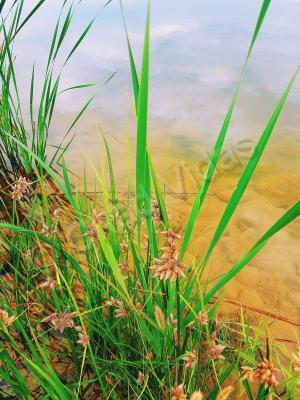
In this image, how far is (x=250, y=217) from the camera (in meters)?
1.82

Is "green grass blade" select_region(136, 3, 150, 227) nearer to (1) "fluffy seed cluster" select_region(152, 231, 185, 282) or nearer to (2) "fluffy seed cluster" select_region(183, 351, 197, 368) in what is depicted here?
(1) "fluffy seed cluster" select_region(152, 231, 185, 282)

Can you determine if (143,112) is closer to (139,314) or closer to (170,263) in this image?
(170,263)

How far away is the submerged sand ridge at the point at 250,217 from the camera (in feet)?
4.78

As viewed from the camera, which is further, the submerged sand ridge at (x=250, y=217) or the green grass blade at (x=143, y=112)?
the submerged sand ridge at (x=250, y=217)

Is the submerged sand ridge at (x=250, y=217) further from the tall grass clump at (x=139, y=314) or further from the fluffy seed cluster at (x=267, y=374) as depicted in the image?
the fluffy seed cluster at (x=267, y=374)

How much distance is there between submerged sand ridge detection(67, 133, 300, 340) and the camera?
1457mm

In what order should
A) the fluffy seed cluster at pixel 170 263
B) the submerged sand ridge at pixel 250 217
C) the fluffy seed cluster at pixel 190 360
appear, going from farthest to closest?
the submerged sand ridge at pixel 250 217
the fluffy seed cluster at pixel 190 360
the fluffy seed cluster at pixel 170 263

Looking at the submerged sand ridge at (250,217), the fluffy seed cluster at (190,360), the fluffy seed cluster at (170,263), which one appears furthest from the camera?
the submerged sand ridge at (250,217)

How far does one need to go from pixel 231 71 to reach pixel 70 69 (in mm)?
1366

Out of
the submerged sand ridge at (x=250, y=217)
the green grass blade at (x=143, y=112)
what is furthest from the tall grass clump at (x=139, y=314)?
the submerged sand ridge at (x=250, y=217)

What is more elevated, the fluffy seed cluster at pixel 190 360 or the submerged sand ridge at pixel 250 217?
the fluffy seed cluster at pixel 190 360

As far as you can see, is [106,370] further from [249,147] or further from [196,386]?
[249,147]

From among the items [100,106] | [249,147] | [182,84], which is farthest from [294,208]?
[182,84]

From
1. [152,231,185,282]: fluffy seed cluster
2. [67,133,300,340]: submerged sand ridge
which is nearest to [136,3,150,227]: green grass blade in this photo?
[152,231,185,282]: fluffy seed cluster
